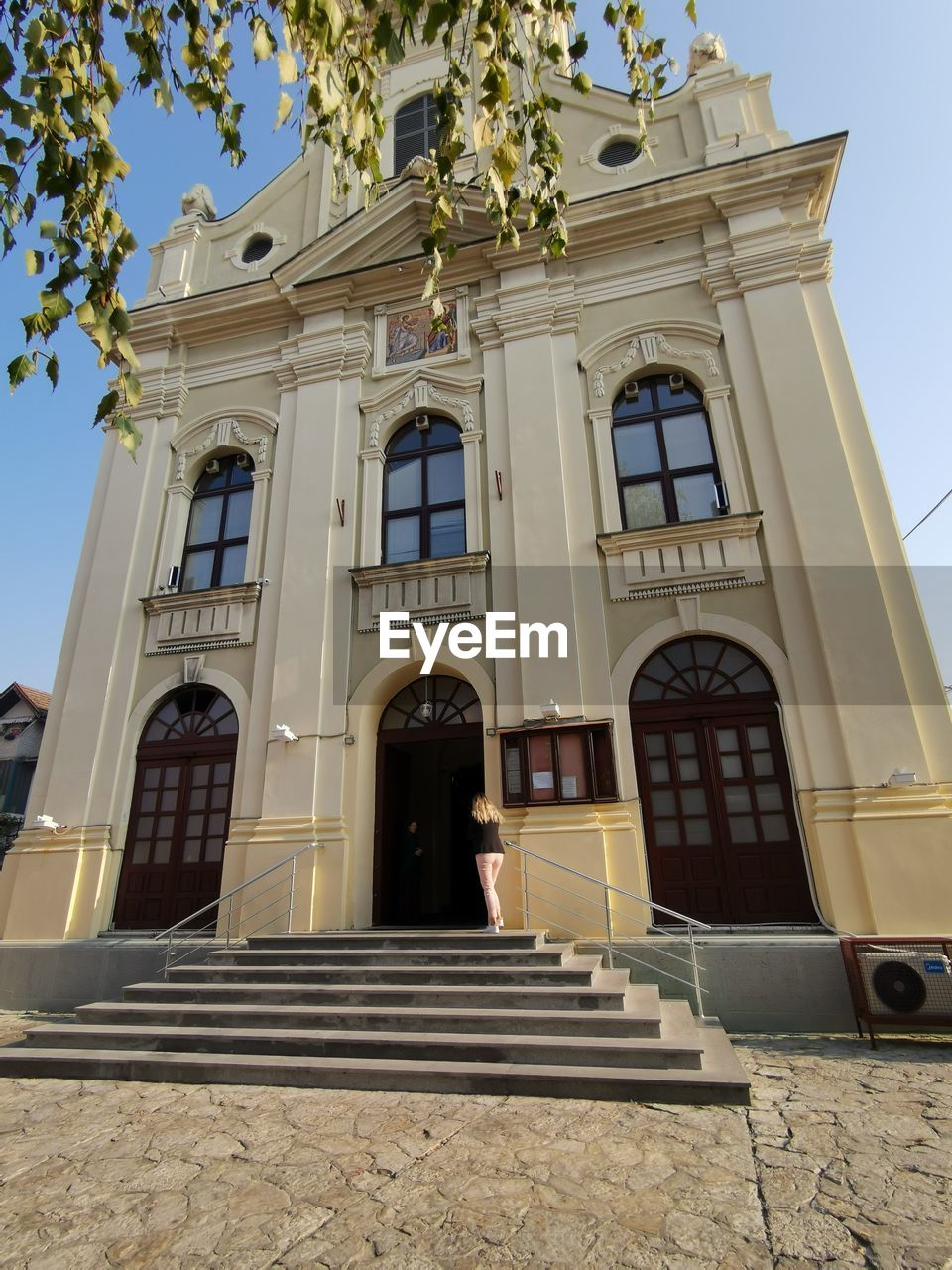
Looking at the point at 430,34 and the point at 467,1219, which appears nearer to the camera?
the point at 467,1219

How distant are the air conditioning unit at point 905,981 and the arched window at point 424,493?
23.4 feet

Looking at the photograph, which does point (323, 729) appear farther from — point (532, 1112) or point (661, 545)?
point (532, 1112)

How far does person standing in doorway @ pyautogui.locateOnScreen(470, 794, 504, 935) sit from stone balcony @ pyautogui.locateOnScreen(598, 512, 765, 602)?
3399 millimetres

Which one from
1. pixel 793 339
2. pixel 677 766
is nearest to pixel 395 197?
pixel 793 339

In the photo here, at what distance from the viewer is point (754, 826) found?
8.37 meters

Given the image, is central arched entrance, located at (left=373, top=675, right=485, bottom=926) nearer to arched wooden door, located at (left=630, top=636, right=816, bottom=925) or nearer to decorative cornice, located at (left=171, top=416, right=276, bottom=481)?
→ arched wooden door, located at (left=630, top=636, right=816, bottom=925)

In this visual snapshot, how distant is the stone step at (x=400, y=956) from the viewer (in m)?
6.79

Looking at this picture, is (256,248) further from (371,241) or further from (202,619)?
(202,619)

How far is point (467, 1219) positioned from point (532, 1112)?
55.9 inches

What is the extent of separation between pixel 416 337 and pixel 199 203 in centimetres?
694

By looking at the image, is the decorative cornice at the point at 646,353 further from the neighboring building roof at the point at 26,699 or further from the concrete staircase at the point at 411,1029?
the neighboring building roof at the point at 26,699

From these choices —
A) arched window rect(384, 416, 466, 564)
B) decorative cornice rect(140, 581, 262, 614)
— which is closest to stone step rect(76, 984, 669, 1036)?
decorative cornice rect(140, 581, 262, 614)

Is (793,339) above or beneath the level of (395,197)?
beneath

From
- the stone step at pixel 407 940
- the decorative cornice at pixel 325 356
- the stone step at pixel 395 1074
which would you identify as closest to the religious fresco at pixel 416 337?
the decorative cornice at pixel 325 356
